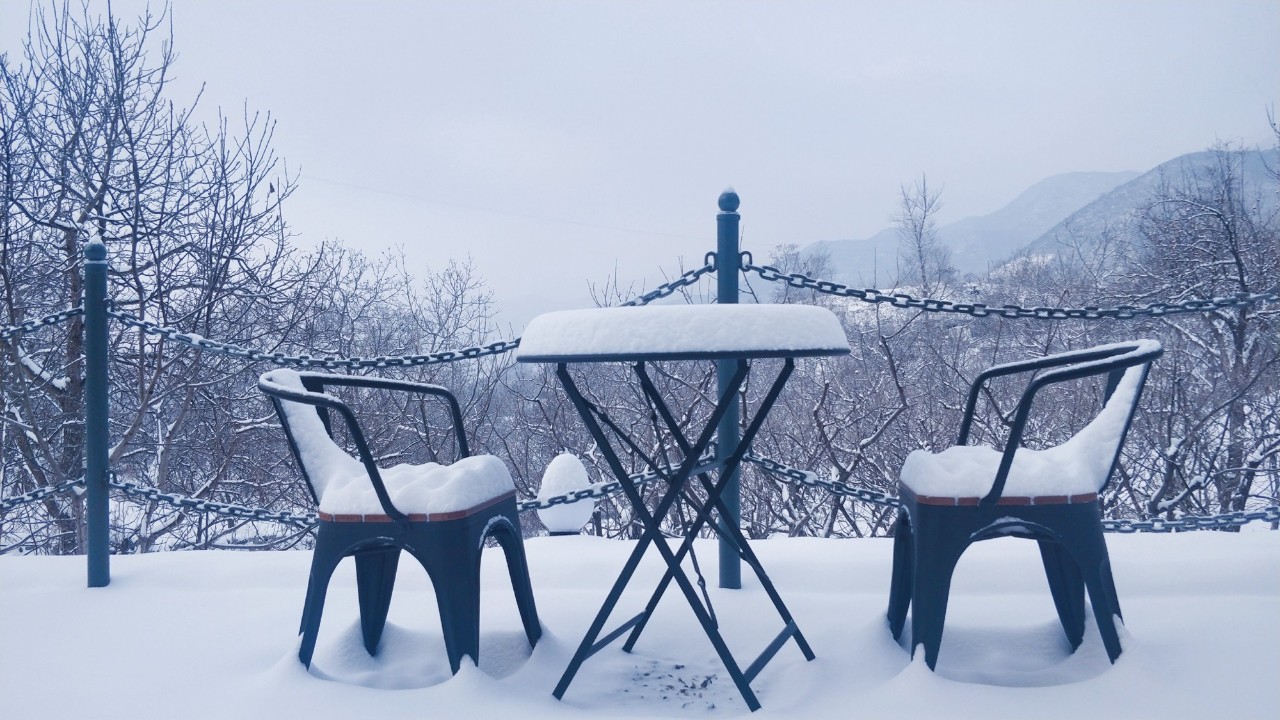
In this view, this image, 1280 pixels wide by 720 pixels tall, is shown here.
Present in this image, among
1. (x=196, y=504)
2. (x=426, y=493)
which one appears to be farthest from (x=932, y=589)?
(x=196, y=504)

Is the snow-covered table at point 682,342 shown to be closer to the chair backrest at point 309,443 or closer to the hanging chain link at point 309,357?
the chair backrest at point 309,443

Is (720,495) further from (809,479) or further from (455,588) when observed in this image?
(809,479)

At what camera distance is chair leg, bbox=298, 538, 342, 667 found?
1754mm

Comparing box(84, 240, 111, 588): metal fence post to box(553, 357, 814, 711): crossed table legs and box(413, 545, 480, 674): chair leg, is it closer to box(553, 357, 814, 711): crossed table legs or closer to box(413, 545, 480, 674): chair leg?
box(413, 545, 480, 674): chair leg

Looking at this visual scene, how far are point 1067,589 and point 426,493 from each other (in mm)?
1614

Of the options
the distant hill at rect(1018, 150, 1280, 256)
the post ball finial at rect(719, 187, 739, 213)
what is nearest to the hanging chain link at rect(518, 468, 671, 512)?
the post ball finial at rect(719, 187, 739, 213)

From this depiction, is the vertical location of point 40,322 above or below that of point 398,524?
above

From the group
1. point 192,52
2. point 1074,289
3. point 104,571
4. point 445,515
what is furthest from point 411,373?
point 445,515

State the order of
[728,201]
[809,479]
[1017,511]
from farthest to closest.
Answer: [809,479]
[728,201]
[1017,511]

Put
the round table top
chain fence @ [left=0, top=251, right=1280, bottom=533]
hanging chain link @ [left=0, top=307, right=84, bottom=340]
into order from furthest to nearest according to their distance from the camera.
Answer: hanging chain link @ [left=0, top=307, right=84, bottom=340] → chain fence @ [left=0, top=251, right=1280, bottom=533] → the round table top

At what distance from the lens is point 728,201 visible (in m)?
2.56

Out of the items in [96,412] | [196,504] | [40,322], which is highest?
[40,322]

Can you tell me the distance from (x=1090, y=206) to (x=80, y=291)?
1446cm

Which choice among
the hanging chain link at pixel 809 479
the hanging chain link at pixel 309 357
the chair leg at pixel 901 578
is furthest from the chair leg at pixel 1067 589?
the hanging chain link at pixel 309 357
